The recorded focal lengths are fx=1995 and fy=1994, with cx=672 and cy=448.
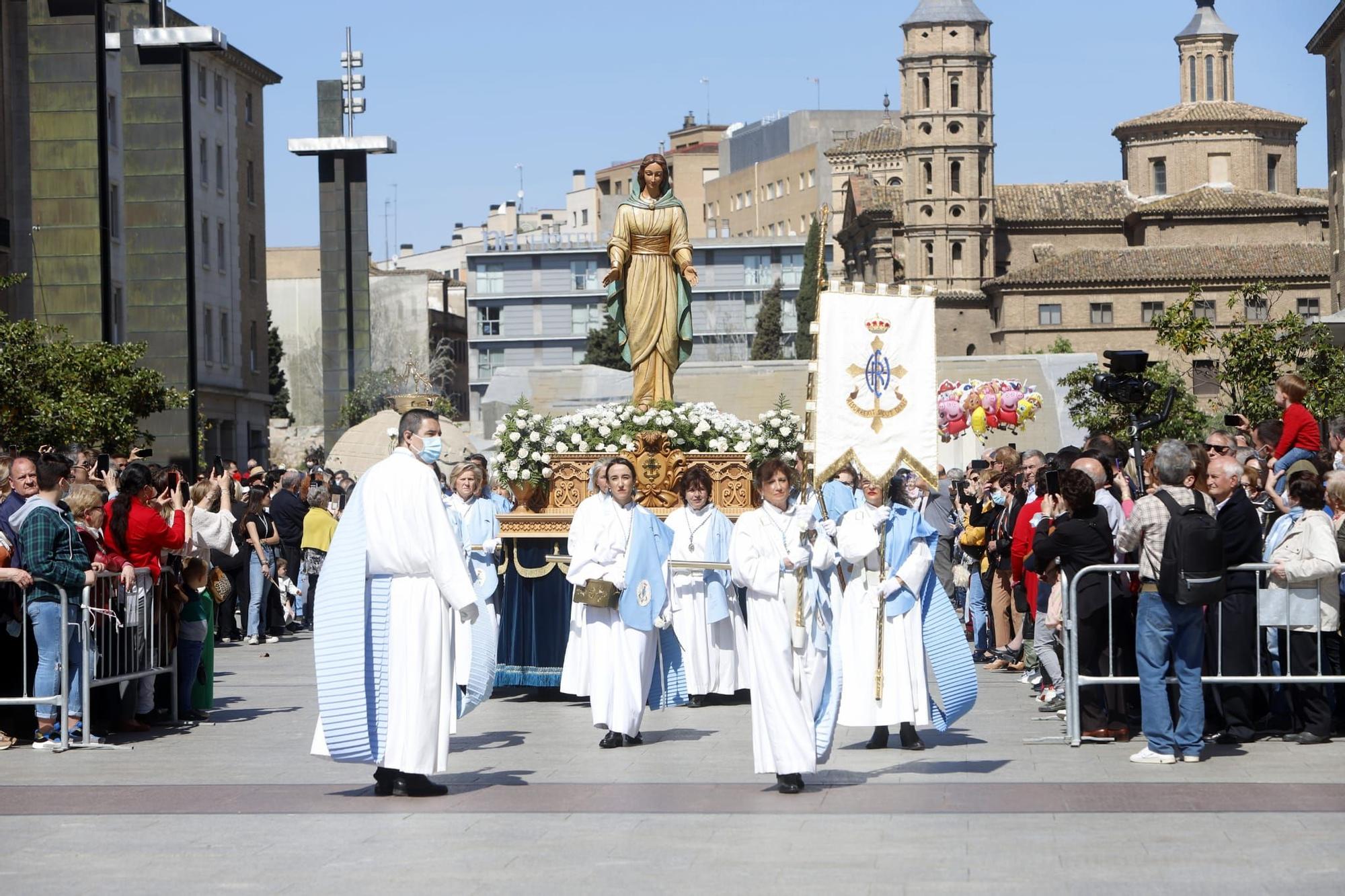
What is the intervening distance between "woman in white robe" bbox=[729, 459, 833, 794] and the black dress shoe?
5.28ft

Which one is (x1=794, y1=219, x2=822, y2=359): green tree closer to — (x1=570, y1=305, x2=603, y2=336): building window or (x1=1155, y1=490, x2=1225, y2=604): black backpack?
(x1=570, y1=305, x2=603, y2=336): building window

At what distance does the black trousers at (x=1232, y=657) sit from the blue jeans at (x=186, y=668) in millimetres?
6639

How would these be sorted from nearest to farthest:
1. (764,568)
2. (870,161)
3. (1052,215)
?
(764,568) < (1052,215) < (870,161)

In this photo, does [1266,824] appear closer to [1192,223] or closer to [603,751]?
[603,751]

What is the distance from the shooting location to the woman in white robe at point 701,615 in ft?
46.6

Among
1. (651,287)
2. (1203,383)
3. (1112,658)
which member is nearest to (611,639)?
(1112,658)

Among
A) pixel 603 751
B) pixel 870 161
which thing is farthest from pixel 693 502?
pixel 870 161

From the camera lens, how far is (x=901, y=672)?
11500mm

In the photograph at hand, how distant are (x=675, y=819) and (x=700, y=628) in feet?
17.5

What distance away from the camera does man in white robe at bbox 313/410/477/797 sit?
31.5 feet

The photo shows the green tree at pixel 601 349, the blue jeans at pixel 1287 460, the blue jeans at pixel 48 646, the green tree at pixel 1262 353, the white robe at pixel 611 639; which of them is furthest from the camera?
the green tree at pixel 601 349

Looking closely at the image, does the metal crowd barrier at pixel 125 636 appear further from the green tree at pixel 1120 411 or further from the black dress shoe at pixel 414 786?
the green tree at pixel 1120 411

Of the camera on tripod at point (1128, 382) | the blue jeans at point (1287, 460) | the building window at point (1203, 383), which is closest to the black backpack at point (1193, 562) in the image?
the blue jeans at point (1287, 460)

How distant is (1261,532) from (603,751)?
411cm
